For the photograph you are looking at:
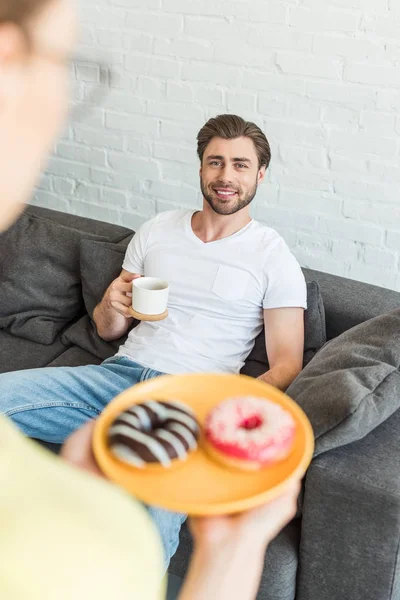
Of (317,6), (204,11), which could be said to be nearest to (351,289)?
(317,6)

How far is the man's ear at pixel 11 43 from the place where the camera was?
0.52 meters

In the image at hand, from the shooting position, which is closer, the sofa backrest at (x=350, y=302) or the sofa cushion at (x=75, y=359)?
the sofa backrest at (x=350, y=302)

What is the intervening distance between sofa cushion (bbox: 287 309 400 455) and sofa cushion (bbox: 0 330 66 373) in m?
1.10

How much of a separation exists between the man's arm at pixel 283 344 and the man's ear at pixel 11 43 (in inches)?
65.0

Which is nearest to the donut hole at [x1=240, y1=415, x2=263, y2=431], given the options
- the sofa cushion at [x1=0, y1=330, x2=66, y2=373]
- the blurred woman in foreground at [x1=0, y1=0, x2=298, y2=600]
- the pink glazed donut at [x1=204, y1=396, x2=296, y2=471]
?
the pink glazed donut at [x1=204, y1=396, x2=296, y2=471]

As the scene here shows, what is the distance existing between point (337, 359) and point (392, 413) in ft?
0.67

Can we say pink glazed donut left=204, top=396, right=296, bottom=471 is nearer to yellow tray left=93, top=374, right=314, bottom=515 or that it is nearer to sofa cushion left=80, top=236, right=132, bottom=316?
yellow tray left=93, top=374, right=314, bottom=515

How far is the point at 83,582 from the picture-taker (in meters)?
0.45

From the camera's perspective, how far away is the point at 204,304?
2.35m

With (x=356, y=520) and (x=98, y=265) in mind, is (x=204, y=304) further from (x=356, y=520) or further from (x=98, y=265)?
(x=356, y=520)

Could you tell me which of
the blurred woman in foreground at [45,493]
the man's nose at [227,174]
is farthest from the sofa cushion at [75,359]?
the blurred woman in foreground at [45,493]

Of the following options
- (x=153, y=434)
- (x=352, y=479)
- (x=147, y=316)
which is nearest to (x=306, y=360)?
(x=147, y=316)

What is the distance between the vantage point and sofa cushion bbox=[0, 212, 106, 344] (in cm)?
271

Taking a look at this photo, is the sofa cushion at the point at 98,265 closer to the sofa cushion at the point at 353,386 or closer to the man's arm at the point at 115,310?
the man's arm at the point at 115,310
